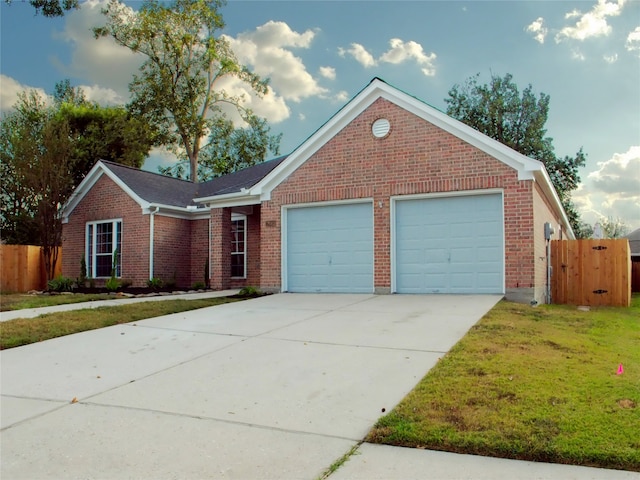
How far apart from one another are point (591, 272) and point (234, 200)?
10396 millimetres

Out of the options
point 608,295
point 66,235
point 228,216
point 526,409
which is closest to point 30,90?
point 66,235

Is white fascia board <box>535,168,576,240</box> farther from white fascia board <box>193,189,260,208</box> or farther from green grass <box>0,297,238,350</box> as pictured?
green grass <box>0,297,238,350</box>

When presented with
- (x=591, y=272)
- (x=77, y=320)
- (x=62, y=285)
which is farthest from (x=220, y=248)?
(x=591, y=272)

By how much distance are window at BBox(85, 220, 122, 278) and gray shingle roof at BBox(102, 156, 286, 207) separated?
1.61 m

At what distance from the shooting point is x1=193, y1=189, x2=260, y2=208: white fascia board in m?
14.8

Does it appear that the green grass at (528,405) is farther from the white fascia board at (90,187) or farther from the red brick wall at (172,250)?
the white fascia board at (90,187)

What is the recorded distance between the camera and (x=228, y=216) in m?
16.2

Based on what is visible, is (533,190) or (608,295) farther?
(608,295)

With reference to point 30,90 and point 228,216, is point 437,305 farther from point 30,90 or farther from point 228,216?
point 30,90

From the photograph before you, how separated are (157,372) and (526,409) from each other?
3846 millimetres

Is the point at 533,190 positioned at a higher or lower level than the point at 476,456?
higher

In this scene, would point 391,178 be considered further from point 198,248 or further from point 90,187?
point 90,187

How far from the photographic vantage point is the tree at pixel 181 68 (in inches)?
1250

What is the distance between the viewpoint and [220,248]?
1593 centimetres
